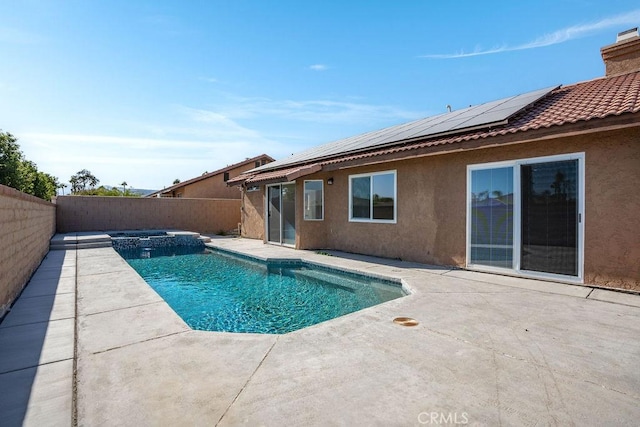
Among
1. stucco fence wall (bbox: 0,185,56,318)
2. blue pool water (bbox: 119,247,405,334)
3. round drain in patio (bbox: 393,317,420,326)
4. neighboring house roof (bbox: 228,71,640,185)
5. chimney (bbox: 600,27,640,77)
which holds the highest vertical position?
chimney (bbox: 600,27,640,77)

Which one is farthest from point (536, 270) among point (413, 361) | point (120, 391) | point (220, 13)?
point (220, 13)

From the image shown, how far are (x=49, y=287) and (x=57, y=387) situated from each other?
5.36m

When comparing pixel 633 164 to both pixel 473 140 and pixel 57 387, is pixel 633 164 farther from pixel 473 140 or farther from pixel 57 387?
pixel 57 387

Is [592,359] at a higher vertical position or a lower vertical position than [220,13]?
lower

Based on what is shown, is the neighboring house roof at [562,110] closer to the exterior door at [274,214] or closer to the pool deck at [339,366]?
the pool deck at [339,366]

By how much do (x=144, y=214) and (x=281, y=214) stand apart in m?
12.1

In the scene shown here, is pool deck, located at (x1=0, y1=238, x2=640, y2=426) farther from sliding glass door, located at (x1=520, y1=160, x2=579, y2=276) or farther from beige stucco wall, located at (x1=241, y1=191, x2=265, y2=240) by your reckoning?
beige stucco wall, located at (x1=241, y1=191, x2=265, y2=240)

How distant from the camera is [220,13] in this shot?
1201 centimetres

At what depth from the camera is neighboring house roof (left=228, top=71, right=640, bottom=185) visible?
6.41m

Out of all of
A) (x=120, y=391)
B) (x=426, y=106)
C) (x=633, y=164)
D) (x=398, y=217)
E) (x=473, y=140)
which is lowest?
(x=120, y=391)

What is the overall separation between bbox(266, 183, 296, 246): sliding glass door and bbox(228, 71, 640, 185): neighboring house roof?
4.39 metres

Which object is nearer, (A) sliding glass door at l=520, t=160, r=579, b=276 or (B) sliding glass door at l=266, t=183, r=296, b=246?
(A) sliding glass door at l=520, t=160, r=579, b=276

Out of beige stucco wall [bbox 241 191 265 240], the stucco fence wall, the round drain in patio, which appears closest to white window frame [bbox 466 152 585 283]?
the round drain in patio

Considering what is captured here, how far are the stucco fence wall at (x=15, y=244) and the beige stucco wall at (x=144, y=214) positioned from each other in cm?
1243
